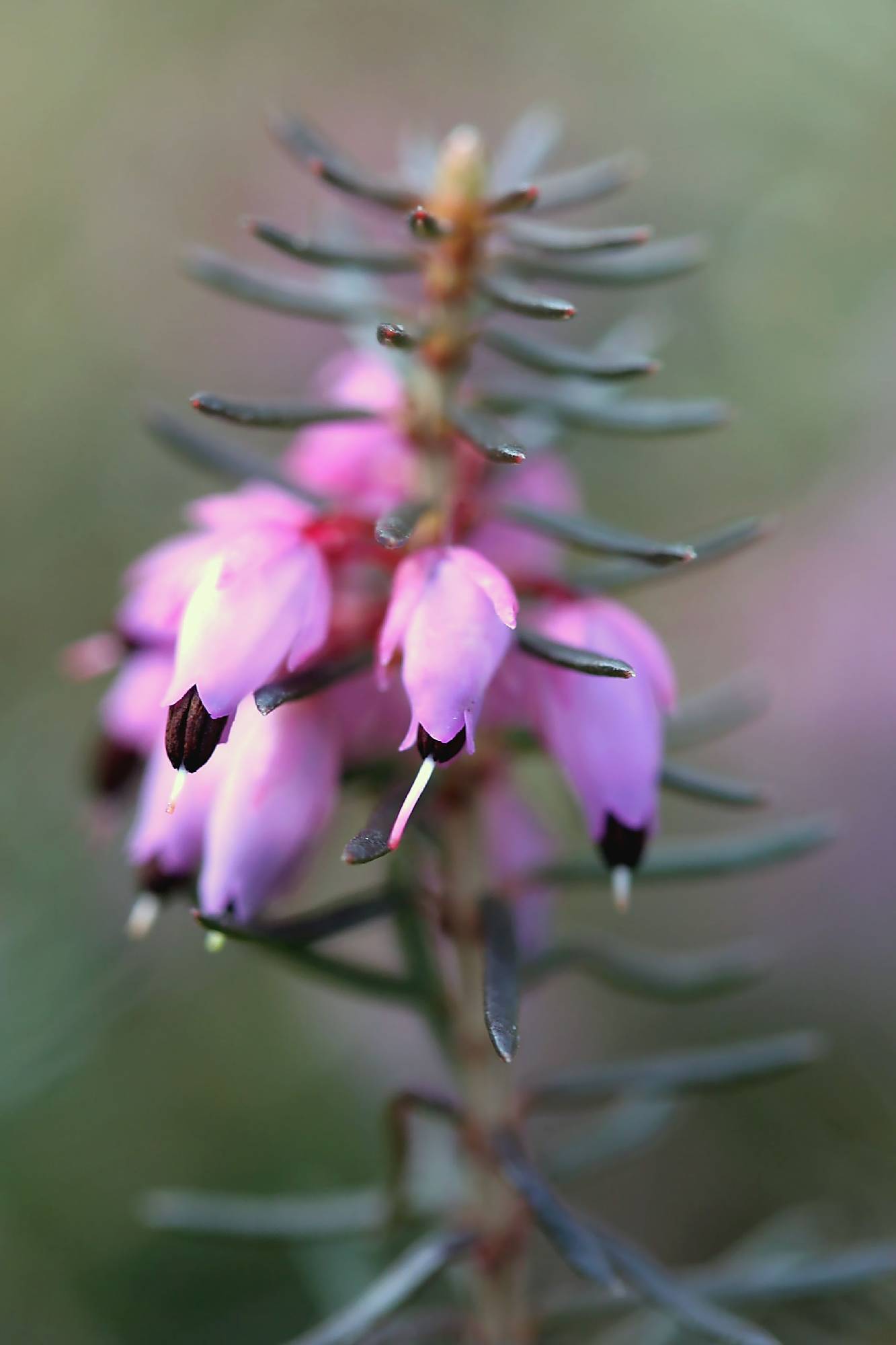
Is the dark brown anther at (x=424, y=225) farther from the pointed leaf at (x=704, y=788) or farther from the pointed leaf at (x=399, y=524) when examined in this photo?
the pointed leaf at (x=704, y=788)

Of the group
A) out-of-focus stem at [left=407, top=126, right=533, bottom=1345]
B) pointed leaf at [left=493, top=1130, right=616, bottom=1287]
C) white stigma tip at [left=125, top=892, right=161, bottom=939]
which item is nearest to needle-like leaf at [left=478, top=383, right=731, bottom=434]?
out-of-focus stem at [left=407, top=126, right=533, bottom=1345]

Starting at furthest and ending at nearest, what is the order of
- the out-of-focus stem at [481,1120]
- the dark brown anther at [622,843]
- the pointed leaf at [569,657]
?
the out-of-focus stem at [481,1120], the dark brown anther at [622,843], the pointed leaf at [569,657]

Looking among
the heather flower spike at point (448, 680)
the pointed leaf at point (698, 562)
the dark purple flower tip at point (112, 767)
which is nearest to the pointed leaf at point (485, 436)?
the heather flower spike at point (448, 680)

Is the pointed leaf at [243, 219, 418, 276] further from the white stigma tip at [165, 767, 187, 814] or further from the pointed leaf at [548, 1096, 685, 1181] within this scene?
the pointed leaf at [548, 1096, 685, 1181]

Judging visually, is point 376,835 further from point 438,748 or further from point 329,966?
point 329,966

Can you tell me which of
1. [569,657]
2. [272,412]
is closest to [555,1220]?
[569,657]

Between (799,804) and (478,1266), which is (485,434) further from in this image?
(799,804)

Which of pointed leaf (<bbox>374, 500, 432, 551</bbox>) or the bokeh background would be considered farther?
the bokeh background
